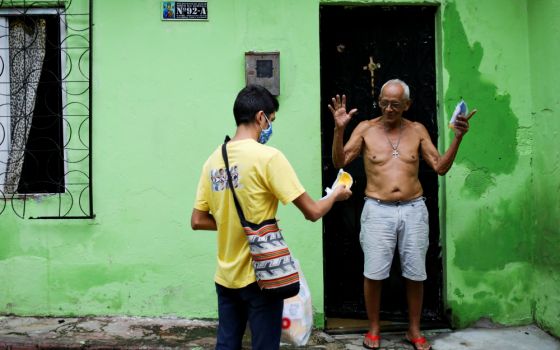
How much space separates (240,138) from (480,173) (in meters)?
2.74

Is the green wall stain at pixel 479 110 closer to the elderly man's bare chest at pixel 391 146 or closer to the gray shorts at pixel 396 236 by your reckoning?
the elderly man's bare chest at pixel 391 146

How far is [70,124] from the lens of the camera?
509cm

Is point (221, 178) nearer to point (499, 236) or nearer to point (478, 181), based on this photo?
point (478, 181)

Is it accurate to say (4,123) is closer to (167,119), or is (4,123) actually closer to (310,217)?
(167,119)

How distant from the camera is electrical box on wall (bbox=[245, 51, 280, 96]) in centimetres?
498

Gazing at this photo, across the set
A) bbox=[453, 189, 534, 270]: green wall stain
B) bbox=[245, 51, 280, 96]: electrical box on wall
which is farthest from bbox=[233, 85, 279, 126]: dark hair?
bbox=[453, 189, 534, 270]: green wall stain

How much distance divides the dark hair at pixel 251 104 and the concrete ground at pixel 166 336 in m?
2.22

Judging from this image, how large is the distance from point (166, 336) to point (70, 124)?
6.12ft

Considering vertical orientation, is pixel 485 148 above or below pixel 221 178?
above

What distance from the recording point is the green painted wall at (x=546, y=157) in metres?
4.70

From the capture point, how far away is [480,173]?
504cm

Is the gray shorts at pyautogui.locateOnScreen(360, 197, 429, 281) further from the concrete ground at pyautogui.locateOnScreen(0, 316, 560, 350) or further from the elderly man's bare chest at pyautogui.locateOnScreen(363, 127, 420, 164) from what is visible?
the concrete ground at pyautogui.locateOnScreen(0, 316, 560, 350)

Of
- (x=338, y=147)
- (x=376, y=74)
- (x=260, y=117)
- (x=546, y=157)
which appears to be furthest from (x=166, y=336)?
(x=546, y=157)

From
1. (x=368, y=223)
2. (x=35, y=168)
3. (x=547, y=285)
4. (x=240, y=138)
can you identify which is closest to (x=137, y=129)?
(x=35, y=168)
